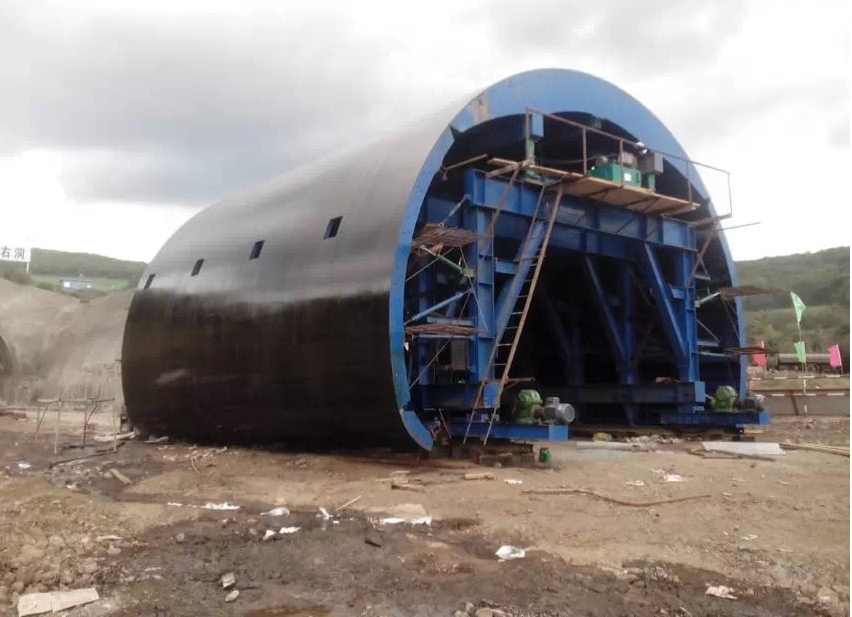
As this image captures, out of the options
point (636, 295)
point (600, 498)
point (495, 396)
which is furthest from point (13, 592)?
point (636, 295)

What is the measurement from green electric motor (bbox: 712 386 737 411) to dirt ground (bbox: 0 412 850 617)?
3768 millimetres

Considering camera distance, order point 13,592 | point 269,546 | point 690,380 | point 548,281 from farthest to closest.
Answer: point 548,281, point 690,380, point 269,546, point 13,592

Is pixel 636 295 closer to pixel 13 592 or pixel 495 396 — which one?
pixel 495 396

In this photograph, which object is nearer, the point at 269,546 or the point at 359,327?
the point at 269,546

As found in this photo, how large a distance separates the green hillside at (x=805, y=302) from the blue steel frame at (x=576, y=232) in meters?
22.5

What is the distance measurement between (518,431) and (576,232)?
16.9ft

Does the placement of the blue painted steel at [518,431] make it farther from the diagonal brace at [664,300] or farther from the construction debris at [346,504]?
the diagonal brace at [664,300]

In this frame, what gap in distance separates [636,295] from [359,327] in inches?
369

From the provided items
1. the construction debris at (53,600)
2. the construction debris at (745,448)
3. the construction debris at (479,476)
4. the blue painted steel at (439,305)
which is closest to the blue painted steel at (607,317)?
the construction debris at (745,448)

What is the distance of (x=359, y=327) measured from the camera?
36.4 feet

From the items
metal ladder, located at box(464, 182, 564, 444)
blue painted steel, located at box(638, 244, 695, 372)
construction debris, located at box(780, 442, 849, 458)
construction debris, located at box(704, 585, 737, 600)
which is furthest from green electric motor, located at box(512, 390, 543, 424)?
construction debris, located at box(704, 585, 737, 600)

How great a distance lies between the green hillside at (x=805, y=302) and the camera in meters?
58.8

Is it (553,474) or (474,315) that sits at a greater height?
(474,315)

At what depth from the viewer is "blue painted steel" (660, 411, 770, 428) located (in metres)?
15.0
